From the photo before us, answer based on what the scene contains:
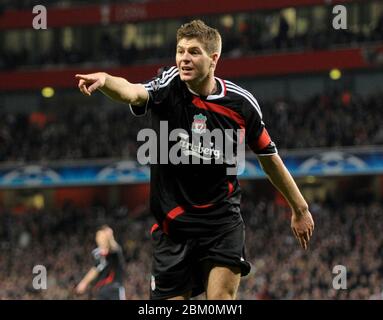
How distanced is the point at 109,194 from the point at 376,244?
15.0 metres

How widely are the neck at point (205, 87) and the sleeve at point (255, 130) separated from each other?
243 millimetres

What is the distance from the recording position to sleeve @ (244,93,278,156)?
6.17 m

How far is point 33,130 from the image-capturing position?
37.4 m

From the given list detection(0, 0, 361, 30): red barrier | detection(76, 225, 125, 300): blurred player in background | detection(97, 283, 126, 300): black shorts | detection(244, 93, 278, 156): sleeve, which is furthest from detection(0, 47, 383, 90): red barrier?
detection(244, 93, 278, 156): sleeve

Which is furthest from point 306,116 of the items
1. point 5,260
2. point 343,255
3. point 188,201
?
point 188,201

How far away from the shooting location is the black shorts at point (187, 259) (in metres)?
6.09

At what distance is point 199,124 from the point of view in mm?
6062
